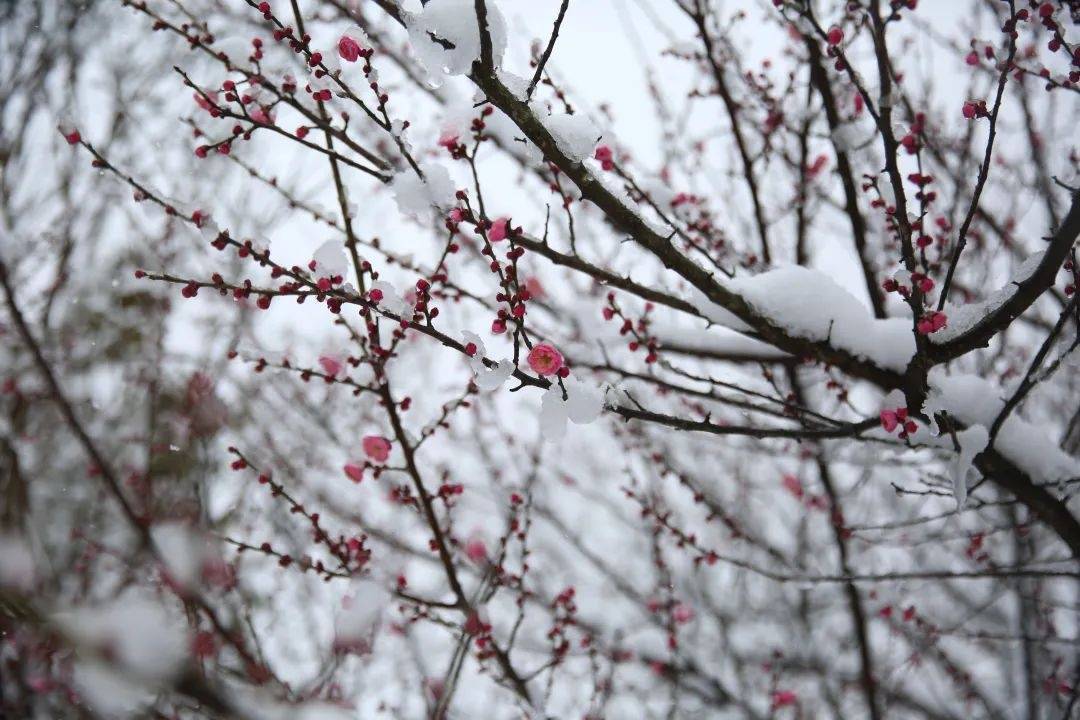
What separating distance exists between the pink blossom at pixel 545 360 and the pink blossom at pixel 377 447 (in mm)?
768

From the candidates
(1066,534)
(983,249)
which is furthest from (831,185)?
(1066,534)

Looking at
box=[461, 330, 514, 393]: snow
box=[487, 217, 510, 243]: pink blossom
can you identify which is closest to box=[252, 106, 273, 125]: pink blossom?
box=[487, 217, 510, 243]: pink blossom

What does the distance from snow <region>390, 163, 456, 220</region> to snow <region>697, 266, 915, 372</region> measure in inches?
38.6

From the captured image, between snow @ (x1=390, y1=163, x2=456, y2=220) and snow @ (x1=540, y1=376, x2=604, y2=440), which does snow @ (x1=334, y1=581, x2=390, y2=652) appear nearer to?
snow @ (x1=540, y1=376, x2=604, y2=440)

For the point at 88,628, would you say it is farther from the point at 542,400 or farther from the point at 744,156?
the point at 744,156

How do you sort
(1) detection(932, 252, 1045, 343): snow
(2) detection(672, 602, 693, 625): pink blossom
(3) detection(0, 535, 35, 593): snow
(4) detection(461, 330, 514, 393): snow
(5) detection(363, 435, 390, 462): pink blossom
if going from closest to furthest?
(4) detection(461, 330, 514, 393): snow
(1) detection(932, 252, 1045, 343): snow
(5) detection(363, 435, 390, 462): pink blossom
(3) detection(0, 535, 35, 593): snow
(2) detection(672, 602, 693, 625): pink blossom

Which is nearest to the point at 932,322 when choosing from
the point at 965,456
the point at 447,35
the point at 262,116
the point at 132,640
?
the point at 965,456

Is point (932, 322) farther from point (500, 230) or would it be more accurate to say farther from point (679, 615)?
point (679, 615)

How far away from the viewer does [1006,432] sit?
2.38 metres

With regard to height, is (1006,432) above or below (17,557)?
above

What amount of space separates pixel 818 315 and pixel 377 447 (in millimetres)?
1601

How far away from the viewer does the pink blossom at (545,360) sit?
59.4 inches

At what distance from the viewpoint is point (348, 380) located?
6.30ft

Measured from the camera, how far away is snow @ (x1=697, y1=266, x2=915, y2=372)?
2.11m
